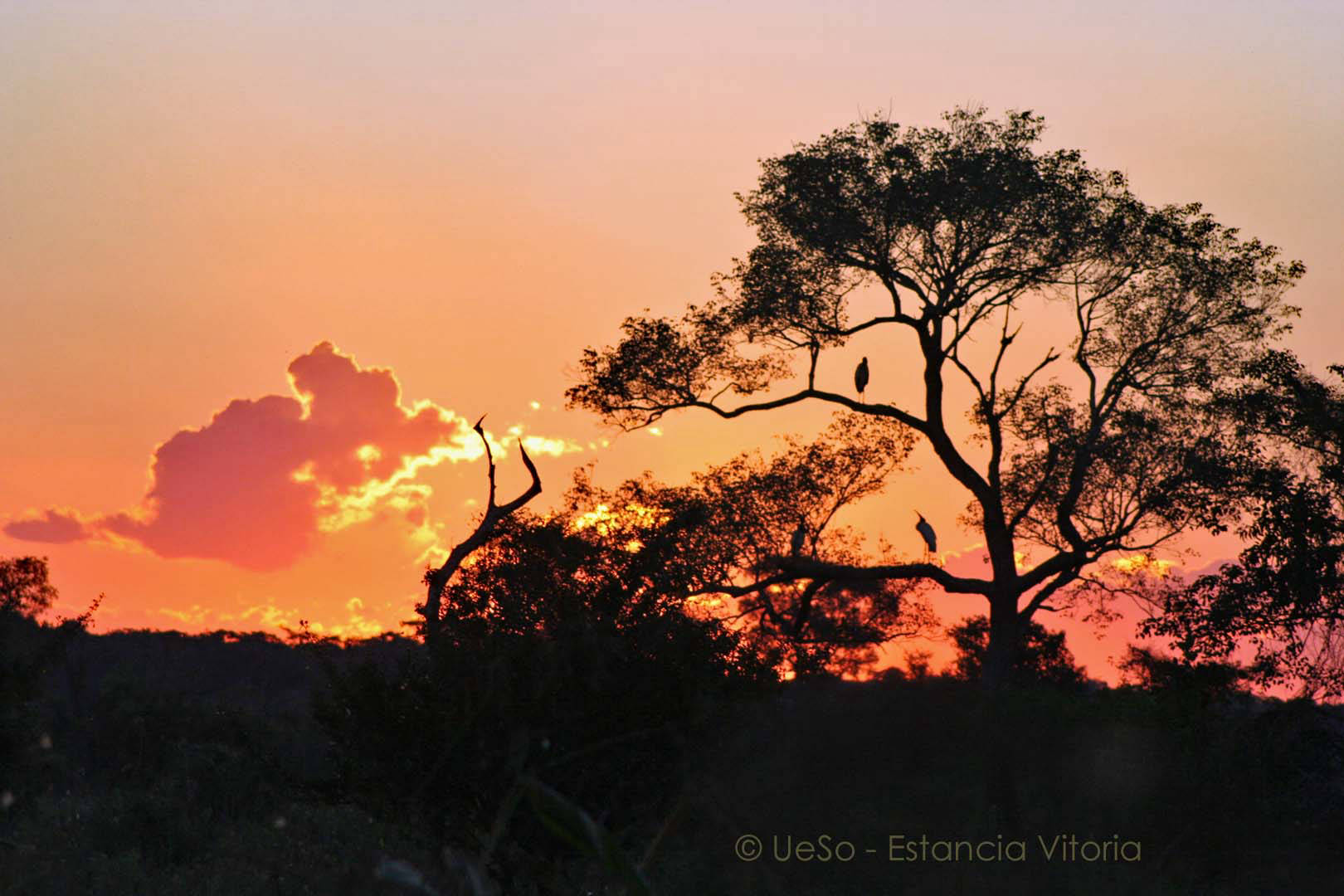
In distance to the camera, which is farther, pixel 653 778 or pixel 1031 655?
pixel 1031 655

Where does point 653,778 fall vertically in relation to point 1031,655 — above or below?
below

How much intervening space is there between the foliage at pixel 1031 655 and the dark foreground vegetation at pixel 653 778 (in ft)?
69.7

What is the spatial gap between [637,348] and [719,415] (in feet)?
9.77

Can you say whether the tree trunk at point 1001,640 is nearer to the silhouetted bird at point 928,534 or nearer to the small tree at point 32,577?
the silhouetted bird at point 928,534

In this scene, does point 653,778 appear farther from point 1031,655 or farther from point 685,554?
point 1031,655

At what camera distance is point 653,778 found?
16000 mm

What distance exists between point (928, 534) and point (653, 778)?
73.5 feet

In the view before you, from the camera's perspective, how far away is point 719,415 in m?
36.8

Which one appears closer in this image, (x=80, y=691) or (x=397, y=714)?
(x=397, y=714)

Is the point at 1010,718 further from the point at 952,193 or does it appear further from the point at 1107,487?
the point at 952,193

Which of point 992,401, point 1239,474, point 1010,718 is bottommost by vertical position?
point 1010,718

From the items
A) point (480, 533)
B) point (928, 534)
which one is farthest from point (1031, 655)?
point (480, 533)

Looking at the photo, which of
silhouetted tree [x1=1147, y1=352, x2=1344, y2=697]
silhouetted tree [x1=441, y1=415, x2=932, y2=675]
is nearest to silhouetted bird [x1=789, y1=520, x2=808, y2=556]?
silhouetted tree [x1=441, y1=415, x2=932, y2=675]

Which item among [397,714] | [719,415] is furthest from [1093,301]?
[397,714]
